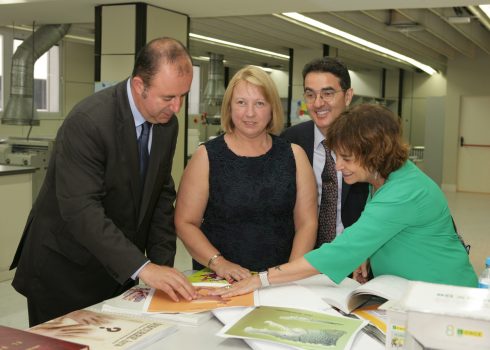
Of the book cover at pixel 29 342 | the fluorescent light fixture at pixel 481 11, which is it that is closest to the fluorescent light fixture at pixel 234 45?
the fluorescent light fixture at pixel 481 11

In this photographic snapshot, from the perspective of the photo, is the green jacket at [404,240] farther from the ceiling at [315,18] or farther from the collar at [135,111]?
the ceiling at [315,18]

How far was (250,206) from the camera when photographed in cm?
221

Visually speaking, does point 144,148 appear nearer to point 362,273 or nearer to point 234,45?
point 362,273

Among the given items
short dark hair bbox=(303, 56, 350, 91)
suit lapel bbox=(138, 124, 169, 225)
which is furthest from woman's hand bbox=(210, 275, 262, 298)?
short dark hair bbox=(303, 56, 350, 91)

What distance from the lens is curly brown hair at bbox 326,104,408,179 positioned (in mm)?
A: 1786

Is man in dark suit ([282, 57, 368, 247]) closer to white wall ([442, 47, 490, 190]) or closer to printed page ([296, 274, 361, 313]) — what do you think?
printed page ([296, 274, 361, 313])

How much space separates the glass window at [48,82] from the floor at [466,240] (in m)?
5.92

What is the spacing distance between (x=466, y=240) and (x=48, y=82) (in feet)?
27.0

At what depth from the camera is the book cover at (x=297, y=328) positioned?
1.45m

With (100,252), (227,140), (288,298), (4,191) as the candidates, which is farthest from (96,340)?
(4,191)

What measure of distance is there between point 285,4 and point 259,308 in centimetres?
474

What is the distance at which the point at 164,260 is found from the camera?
7.20 feet

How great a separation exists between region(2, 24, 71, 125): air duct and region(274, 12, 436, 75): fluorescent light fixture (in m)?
3.15

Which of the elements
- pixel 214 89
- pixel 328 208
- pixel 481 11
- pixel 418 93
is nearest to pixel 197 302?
pixel 328 208
